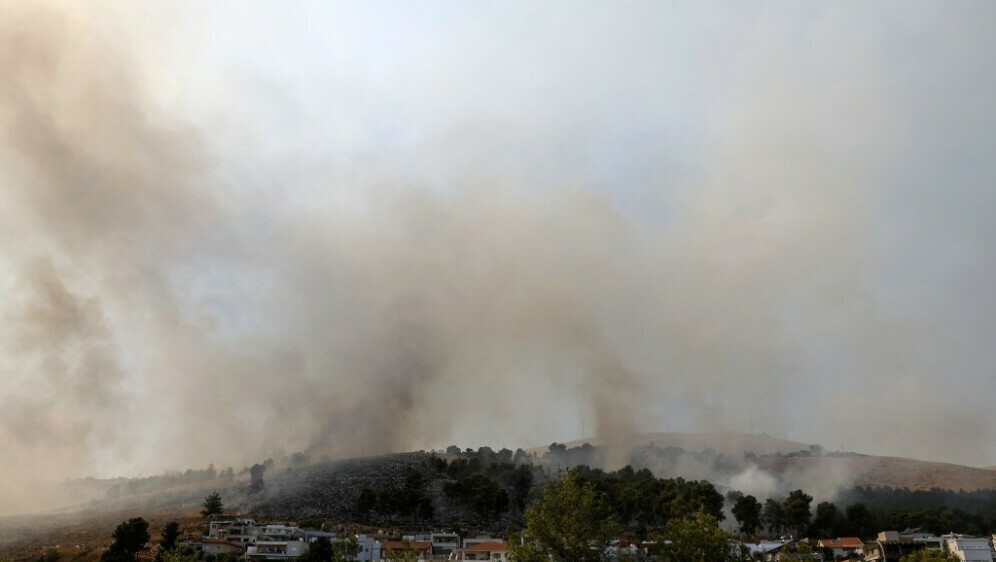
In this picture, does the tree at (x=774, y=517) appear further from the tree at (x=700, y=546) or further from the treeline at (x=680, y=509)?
the tree at (x=700, y=546)

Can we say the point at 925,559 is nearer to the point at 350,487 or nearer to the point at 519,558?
the point at 519,558

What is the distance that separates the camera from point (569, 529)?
8156 cm

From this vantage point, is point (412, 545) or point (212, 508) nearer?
point (412, 545)

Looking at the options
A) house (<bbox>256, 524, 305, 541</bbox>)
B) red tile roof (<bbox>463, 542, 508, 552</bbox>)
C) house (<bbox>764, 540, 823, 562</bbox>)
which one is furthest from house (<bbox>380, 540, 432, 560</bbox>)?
house (<bbox>764, 540, 823, 562</bbox>)

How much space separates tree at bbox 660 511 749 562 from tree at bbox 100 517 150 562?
76.9m

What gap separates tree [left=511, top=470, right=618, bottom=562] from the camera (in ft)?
265

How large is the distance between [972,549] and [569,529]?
2483 inches

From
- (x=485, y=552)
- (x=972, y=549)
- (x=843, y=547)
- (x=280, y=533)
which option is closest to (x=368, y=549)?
(x=280, y=533)

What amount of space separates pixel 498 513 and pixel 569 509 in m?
88.7

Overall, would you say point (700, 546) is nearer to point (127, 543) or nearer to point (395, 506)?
point (127, 543)

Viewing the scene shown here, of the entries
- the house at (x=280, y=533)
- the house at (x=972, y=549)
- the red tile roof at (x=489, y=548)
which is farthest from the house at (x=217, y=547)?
the house at (x=972, y=549)

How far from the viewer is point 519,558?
254 ft

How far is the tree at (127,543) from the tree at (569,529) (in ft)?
208

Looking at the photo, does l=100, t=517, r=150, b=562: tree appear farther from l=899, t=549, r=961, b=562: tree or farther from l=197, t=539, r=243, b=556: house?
l=899, t=549, r=961, b=562: tree
